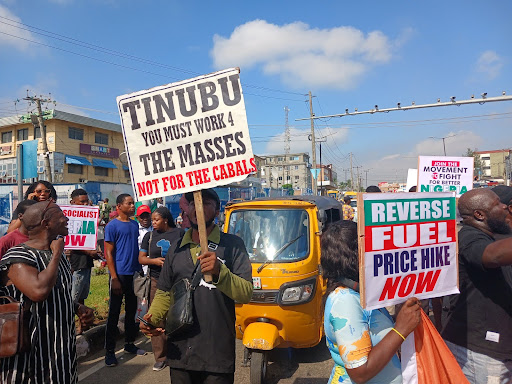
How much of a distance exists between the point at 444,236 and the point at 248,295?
128 centimetres

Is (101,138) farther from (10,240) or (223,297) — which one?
(223,297)

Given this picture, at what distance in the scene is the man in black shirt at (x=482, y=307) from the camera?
2436mm

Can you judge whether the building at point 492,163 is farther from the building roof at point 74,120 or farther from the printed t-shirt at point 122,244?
the printed t-shirt at point 122,244

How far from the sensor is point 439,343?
2.05 m

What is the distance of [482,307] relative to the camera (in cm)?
251

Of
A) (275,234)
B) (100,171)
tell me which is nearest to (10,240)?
(275,234)

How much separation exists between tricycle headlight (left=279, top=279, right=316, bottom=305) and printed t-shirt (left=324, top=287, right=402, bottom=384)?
2510mm

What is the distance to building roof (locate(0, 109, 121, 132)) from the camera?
114 feet

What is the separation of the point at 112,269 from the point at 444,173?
6.18 m

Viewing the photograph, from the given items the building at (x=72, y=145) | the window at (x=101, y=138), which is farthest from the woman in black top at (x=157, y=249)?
the window at (x=101, y=138)

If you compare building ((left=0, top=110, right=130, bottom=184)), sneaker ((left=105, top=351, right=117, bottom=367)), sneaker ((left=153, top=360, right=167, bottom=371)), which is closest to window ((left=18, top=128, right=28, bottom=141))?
building ((left=0, top=110, right=130, bottom=184))

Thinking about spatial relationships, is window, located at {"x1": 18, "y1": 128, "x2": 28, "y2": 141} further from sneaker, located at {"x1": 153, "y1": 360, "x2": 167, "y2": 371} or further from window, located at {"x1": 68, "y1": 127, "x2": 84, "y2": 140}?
sneaker, located at {"x1": 153, "y1": 360, "x2": 167, "y2": 371}

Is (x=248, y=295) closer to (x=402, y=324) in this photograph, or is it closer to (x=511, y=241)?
(x=402, y=324)

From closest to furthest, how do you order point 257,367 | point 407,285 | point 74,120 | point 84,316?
point 407,285
point 84,316
point 257,367
point 74,120
